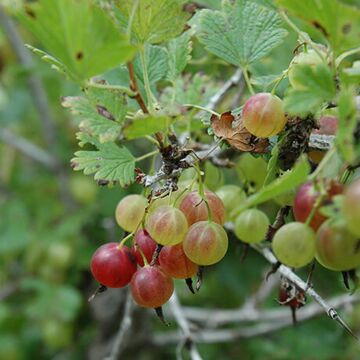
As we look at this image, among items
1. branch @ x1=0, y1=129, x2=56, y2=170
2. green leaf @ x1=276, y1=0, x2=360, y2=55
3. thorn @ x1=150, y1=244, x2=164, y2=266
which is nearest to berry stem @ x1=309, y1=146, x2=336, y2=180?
green leaf @ x1=276, y1=0, x2=360, y2=55

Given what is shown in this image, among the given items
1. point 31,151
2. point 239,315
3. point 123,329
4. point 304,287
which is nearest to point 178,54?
point 304,287

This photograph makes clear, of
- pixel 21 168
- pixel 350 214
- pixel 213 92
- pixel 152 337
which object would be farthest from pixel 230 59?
pixel 21 168

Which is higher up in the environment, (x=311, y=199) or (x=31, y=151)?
(x=311, y=199)

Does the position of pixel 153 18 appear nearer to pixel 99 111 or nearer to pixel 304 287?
pixel 99 111

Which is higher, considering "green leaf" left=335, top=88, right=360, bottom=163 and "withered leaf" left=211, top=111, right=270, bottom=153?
"green leaf" left=335, top=88, right=360, bottom=163

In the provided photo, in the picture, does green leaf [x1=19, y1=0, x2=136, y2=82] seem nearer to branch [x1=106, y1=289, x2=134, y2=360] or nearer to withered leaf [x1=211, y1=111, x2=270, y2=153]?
withered leaf [x1=211, y1=111, x2=270, y2=153]

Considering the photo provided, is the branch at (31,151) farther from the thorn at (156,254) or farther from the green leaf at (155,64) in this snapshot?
the thorn at (156,254)

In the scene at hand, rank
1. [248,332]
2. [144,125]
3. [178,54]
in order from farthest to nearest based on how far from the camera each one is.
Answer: [248,332] → [178,54] → [144,125]

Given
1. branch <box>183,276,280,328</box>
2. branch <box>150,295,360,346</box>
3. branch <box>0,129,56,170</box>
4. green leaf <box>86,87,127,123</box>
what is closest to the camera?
green leaf <box>86,87,127,123</box>
